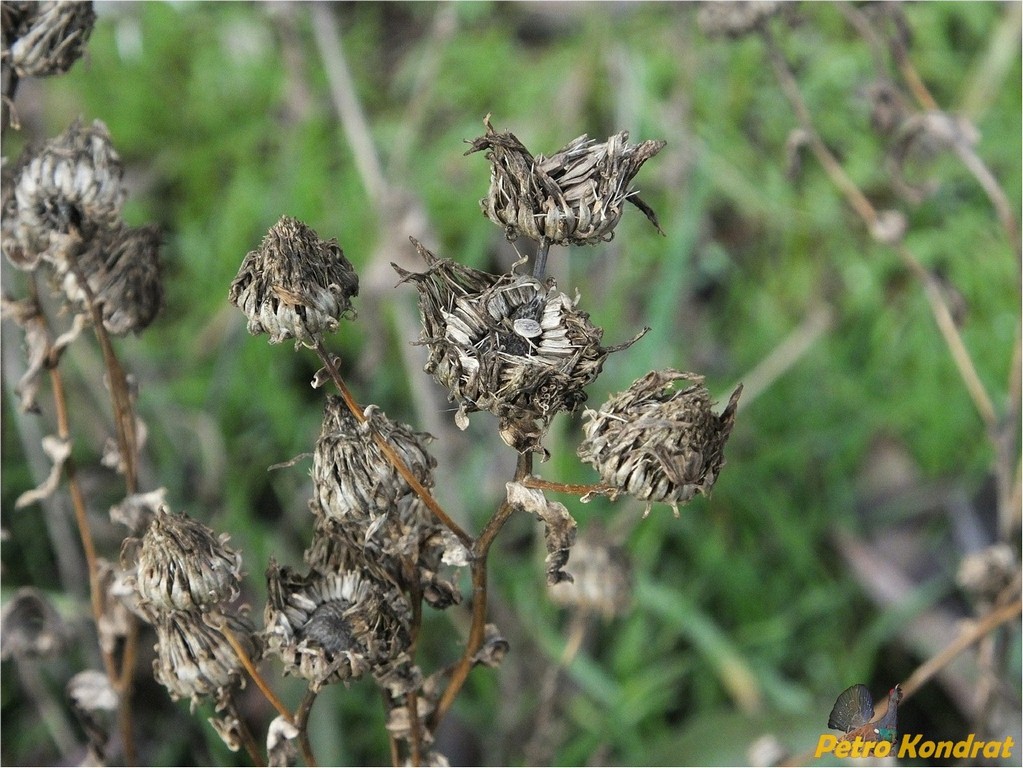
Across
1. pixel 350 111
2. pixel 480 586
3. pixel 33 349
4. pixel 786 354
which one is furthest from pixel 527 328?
pixel 786 354

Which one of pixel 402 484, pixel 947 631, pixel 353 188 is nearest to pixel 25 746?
pixel 402 484

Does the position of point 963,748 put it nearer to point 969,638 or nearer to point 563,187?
point 969,638

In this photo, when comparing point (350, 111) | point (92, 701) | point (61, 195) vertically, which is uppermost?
point (350, 111)

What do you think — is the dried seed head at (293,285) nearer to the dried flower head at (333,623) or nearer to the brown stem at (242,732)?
the dried flower head at (333,623)

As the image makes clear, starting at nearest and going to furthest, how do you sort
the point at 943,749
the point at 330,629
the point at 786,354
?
1. the point at 330,629
2. the point at 943,749
3. the point at 786,354

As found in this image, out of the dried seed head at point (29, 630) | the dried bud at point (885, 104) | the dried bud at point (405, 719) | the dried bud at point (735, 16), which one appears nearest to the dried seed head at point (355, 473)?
the dried bud at point (405, 719)

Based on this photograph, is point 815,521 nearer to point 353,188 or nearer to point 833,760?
point 833,760

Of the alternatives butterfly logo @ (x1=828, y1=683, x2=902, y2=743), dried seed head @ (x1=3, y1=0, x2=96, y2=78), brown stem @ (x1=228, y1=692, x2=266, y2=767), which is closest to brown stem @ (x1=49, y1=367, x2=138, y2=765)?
brown stem @ (x1=228, y1=692, x2=266, y2=767)
